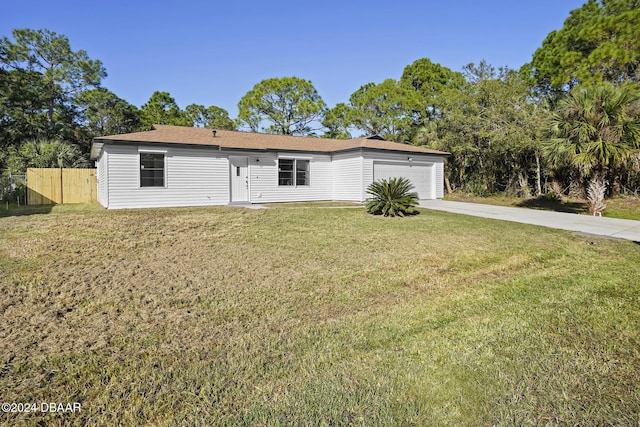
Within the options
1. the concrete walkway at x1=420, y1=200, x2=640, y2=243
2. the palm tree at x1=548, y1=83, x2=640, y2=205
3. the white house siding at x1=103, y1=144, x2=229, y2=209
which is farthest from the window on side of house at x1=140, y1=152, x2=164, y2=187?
the palm tree at x1=548, y1=83, x2=640, y2=205

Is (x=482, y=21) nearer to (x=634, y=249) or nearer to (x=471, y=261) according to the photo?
(x=634, y=249)

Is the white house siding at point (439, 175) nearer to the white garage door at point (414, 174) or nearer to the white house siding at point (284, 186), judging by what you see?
the white garage door at point (414, 174)

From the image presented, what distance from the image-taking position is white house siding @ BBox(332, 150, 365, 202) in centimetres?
1729

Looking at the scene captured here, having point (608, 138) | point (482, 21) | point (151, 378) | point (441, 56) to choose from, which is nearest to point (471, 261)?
point (151, 378)

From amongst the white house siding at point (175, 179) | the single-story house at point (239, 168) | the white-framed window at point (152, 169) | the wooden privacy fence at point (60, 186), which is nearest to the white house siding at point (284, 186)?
the single-story house at point (239, 168)

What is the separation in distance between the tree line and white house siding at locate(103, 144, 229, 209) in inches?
336

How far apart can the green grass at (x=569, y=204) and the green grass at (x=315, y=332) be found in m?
8.36

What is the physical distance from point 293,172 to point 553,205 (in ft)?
43.4

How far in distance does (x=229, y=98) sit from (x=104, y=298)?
32.5 meters

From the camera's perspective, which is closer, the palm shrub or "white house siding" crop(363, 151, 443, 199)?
the palm shrub

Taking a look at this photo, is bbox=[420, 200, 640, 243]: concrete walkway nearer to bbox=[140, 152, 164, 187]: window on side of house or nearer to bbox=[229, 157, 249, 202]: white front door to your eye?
bbox=[229, 157, 249, 202]: white front door

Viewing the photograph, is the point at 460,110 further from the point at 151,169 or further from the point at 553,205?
the point at 151,169

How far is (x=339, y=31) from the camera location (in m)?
16.7

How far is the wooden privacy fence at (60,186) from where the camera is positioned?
16.6m
